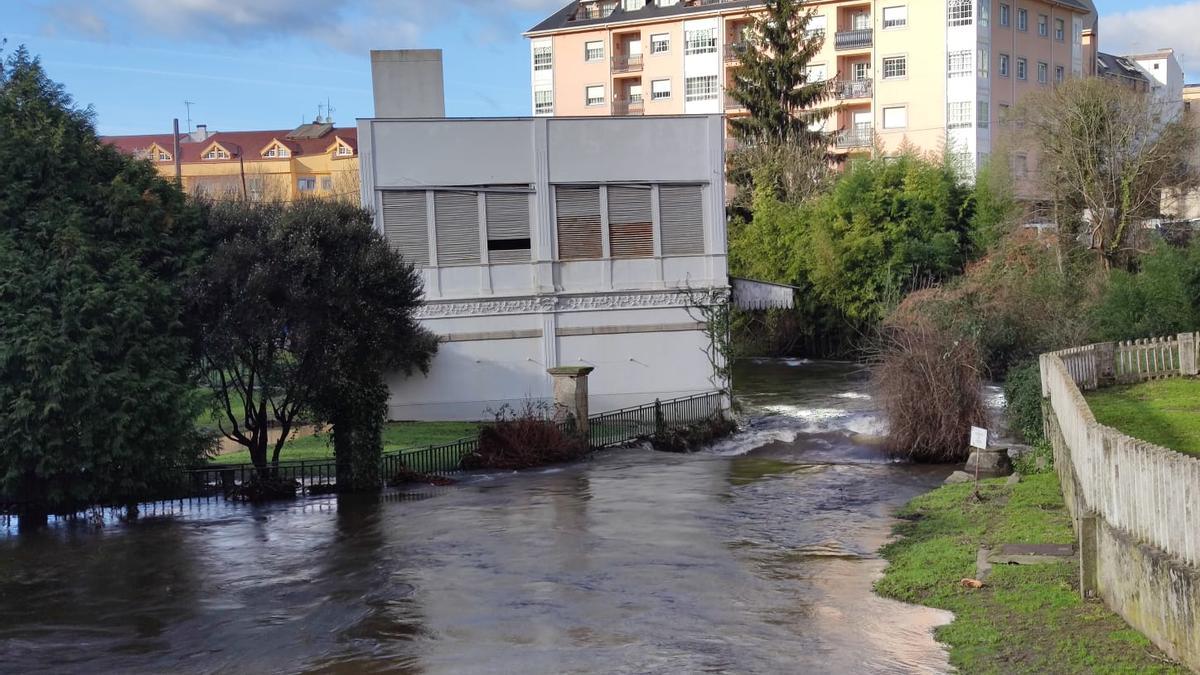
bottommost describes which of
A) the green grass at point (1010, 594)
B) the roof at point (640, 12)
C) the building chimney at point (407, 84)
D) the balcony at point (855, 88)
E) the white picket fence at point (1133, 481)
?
the green grass at point (1010, 594)

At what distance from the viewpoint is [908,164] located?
170 feet

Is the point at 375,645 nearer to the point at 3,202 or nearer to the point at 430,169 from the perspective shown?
the point at 3,202

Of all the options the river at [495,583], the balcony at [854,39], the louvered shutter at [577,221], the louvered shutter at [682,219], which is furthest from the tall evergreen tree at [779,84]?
the river at [495,583]

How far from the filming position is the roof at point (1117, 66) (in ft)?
278

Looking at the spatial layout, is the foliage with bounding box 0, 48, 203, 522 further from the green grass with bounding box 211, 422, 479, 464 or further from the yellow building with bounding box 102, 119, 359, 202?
the yellow building with bounding box 102, 119, 359, 202

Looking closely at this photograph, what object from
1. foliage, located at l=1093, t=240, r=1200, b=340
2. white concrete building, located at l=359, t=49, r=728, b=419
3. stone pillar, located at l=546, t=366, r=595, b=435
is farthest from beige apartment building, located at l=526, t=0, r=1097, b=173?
stone pillar, located at l=546, t=366, r=595, b=435

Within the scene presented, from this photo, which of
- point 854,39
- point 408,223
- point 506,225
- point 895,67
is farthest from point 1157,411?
point 854,39

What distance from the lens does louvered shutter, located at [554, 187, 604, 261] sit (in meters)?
33.7

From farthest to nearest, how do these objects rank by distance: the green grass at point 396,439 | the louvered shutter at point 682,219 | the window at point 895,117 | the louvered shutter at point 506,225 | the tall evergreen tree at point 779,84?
the window at point 895,117, the tall evergreen tree at point 779,84, the louvered shutter at point 682,219, the louvered shutter at point 506,225, the green grass at point 396,439

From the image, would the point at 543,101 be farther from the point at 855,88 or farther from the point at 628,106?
the point at 855,88

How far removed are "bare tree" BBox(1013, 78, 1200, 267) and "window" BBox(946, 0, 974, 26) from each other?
73.7 ft

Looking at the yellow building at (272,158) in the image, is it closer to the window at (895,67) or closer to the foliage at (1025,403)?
the window at (895,67)

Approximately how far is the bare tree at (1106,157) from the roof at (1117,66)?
43066 mm

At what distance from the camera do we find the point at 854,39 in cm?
6931
